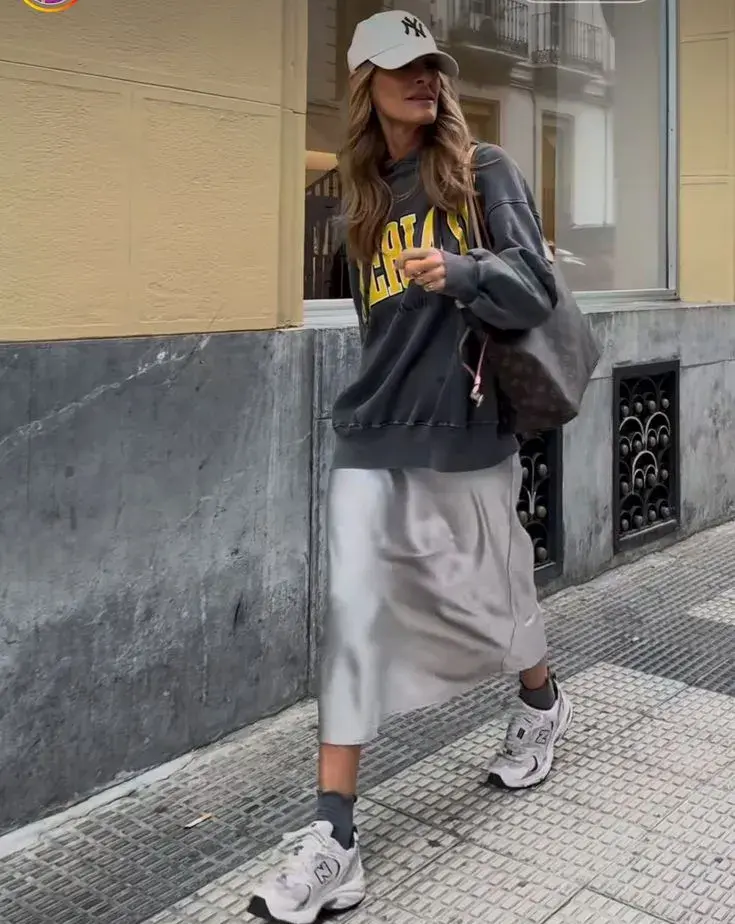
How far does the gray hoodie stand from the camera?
97.9 inches

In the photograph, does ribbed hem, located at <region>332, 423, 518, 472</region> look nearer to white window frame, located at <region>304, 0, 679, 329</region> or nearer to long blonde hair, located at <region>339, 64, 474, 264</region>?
long blonde hair, located at <region>339, 64, 474, 264</region>

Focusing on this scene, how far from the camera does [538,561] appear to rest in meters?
4.91

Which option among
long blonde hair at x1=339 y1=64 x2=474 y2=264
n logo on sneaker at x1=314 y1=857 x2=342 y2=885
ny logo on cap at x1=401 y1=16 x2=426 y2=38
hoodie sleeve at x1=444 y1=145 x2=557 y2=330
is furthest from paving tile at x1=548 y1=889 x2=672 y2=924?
ny logo on cap at x1=401 y1=16 x2=426 y2=38

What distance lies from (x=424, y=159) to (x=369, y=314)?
0.40 metres

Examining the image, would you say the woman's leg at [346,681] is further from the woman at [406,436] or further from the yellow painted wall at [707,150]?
the yellow painted wall at [707,150]

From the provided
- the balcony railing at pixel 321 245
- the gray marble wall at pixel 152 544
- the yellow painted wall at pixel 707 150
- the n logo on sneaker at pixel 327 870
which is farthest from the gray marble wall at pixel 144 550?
the yellow painted wall at pixel 707 150

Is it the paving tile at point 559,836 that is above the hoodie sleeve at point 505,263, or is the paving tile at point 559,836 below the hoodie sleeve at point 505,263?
below

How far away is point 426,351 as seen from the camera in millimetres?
2553

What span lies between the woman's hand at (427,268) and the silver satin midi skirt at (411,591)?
52 cm

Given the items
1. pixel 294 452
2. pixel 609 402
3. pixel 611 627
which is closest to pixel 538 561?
pixel 611 627

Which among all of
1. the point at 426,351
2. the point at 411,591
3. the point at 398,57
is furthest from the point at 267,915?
the point at 398,57

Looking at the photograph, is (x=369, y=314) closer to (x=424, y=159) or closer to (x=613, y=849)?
(x=424, y=159)

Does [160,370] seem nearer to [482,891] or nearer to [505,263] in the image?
[505,263]

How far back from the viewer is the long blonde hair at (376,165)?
2.46 meters
